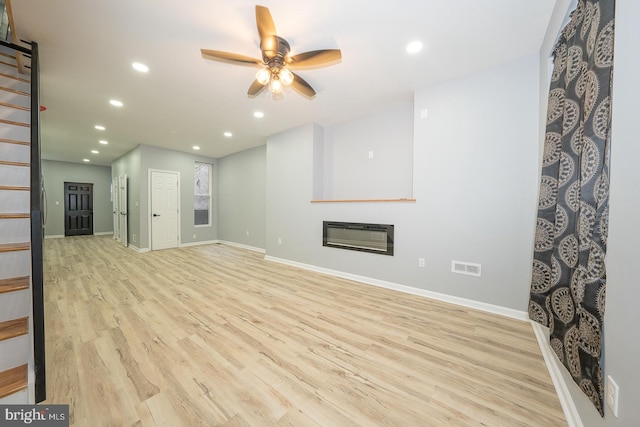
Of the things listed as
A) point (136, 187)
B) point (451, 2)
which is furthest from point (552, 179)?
point (136, 187)

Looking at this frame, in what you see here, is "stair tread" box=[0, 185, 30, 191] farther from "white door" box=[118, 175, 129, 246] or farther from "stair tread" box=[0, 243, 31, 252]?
"white door" box=[118, 175, 129, 246]

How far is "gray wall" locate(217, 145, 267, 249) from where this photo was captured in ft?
19.2

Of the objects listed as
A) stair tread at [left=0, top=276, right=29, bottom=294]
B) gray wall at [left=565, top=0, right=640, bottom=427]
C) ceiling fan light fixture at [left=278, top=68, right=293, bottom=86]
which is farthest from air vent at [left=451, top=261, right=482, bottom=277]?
stair tread at [left=0, top=276, right=29, bottom=294]

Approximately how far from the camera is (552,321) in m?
1.50

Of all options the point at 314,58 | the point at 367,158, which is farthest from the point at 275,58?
the point at 367,158

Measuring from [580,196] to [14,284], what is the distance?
356 cm

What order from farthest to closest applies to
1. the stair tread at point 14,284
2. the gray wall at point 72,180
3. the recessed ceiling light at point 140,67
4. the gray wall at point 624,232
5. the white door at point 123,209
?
the gray wall at point 72,180
the white door at point 123,209
the recessed ceiling light at point 140,67
the stair tread at point 14,284
the gray wall at point 624,232

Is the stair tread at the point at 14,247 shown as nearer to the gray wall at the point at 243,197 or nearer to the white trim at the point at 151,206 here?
the gray wall at the point at 243,197

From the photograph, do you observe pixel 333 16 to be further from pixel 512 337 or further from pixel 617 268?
pixel 512 337

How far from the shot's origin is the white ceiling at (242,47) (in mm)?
1809

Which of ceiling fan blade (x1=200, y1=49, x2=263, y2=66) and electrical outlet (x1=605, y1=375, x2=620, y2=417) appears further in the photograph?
ceiling fan blade (x1=200, y1=49, x2=263, y2=66)

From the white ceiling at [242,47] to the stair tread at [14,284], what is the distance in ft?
7.14

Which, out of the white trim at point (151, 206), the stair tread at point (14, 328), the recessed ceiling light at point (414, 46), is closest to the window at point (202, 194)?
the white trim at point (151, 206)

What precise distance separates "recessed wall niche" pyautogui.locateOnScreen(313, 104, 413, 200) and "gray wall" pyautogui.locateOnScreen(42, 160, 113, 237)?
31.7 feet
